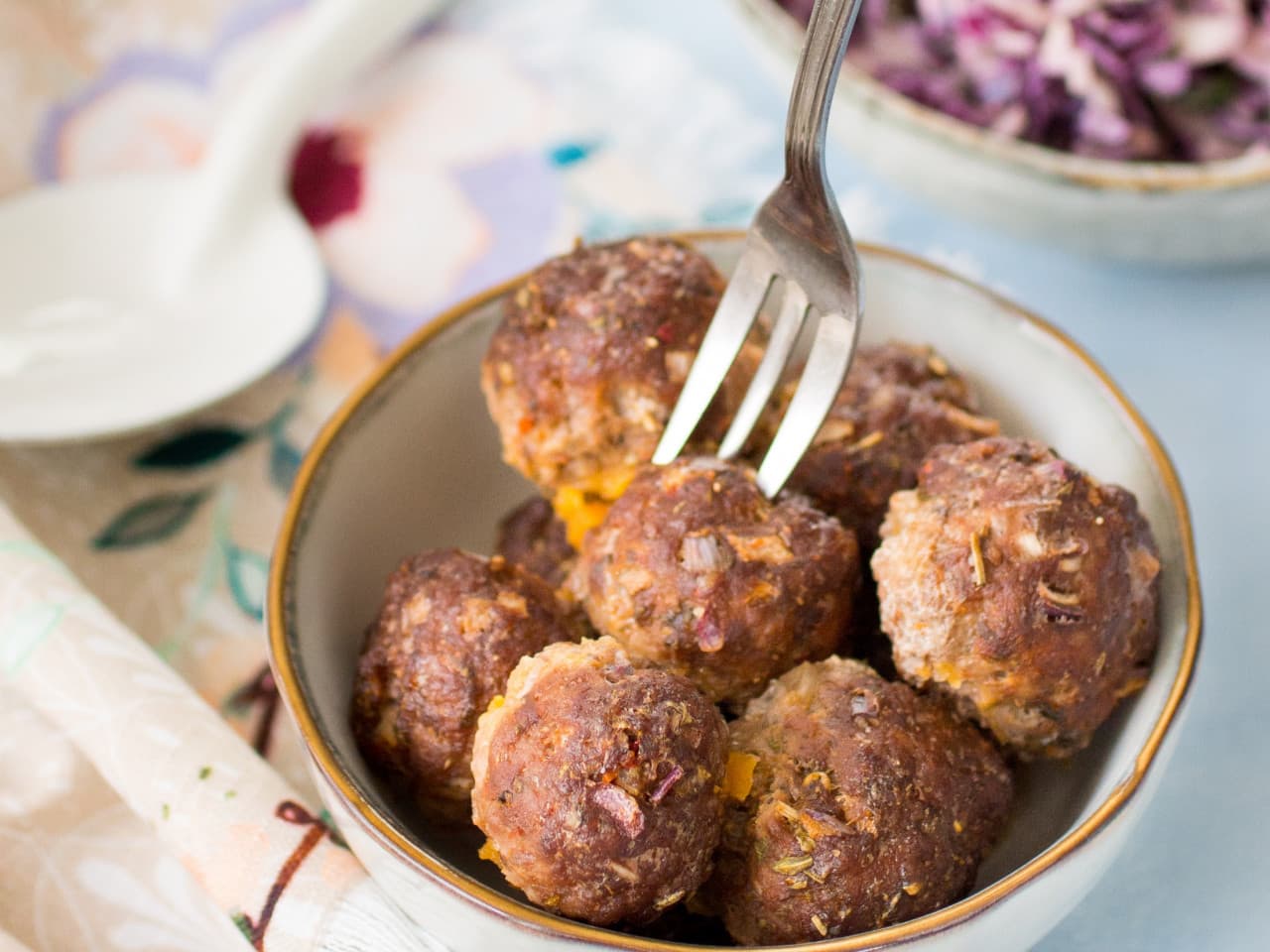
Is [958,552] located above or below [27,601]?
above

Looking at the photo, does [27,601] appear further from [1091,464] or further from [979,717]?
[1091,464]

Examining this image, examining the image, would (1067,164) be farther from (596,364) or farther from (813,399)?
(596,364)

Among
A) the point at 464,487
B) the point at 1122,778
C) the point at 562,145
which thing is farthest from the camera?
the point at 562,145

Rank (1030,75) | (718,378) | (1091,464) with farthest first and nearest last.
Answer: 1. (1030,75)
2. (1091,464)
3. (718,378)

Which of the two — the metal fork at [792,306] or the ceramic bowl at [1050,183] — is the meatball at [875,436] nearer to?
the metal fork at [792,306]

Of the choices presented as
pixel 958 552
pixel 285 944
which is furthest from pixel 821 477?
pixel 285 944

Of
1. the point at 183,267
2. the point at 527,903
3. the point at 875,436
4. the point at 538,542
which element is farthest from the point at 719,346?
the point at 183,267
